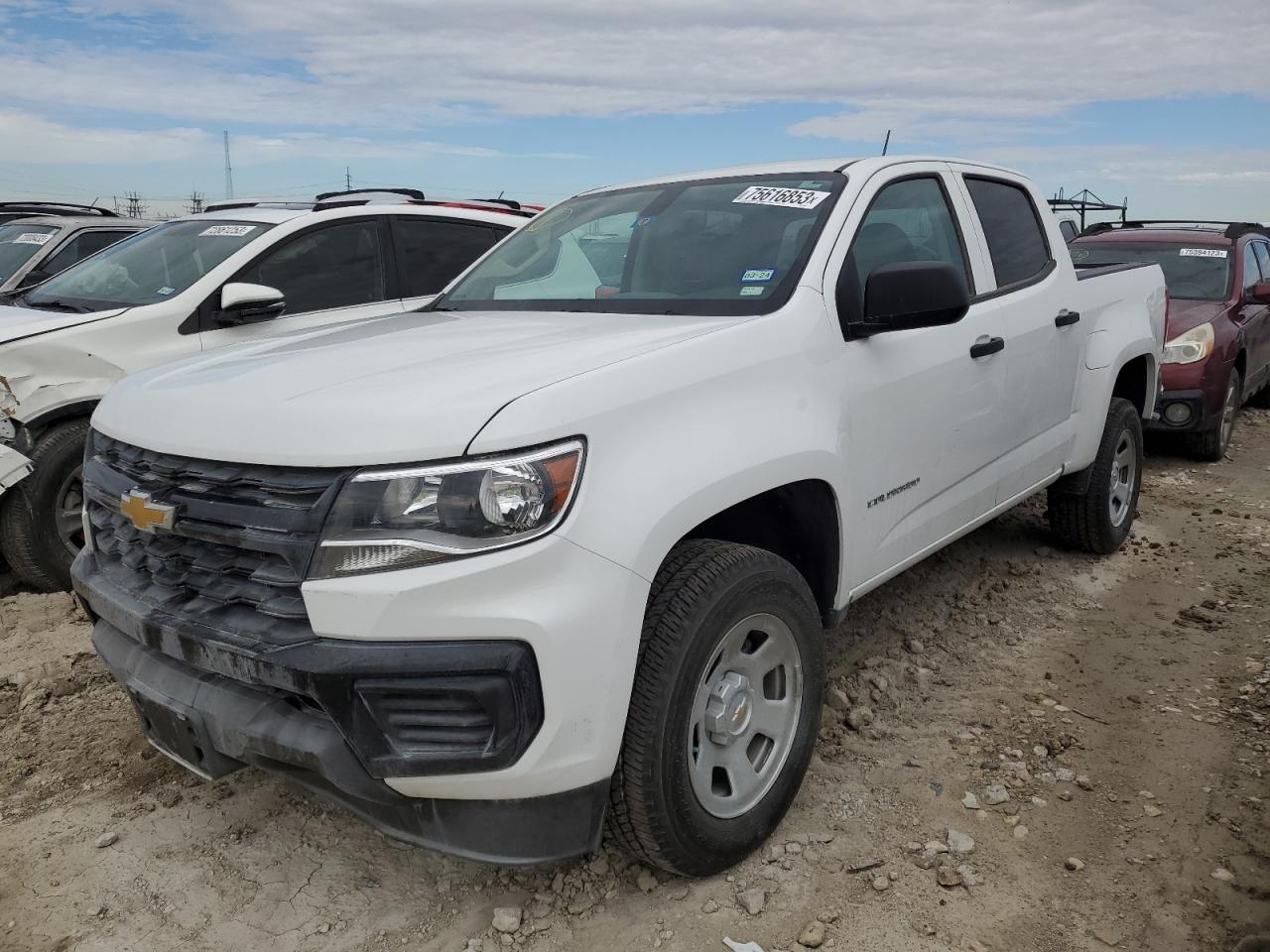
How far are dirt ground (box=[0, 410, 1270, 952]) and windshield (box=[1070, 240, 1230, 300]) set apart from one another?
16.1 feet

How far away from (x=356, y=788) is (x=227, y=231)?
4.15 meters

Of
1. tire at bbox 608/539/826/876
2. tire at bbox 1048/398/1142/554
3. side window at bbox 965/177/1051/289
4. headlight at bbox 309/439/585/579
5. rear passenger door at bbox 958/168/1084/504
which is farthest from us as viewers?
tire at bbox 1048/398/1142/554

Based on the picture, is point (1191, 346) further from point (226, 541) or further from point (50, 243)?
point (50, 243)

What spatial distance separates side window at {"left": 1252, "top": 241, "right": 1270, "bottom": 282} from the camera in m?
9.12

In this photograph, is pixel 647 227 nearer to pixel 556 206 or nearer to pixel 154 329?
pixel 556 206

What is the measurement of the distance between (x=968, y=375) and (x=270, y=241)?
3.48 metres

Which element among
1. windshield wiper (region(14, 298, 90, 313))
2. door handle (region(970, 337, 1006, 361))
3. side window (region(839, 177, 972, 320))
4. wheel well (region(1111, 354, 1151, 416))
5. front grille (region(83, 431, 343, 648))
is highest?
side window (region(839, 177, 972, 320))

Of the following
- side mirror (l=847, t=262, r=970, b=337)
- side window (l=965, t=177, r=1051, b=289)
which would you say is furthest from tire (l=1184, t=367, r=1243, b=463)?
side mirror (l=847, t=262, r=970, b=337)

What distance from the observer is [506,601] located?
2.06 metres

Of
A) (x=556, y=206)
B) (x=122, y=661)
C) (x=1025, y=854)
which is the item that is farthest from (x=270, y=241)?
(x=1025, y=854)

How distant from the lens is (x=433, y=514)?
2.10 m

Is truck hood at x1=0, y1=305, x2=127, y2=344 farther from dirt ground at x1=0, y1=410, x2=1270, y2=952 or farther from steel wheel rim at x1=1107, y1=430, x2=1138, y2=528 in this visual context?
steel wheel rim at x1=1107, y1=430, x2=1138, y2=528

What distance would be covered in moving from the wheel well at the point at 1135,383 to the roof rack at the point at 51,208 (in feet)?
26.5

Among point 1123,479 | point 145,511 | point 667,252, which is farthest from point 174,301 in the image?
point 1123,479
